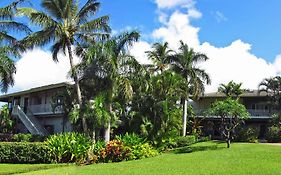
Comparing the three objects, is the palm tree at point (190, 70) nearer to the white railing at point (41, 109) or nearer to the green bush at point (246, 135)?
the green bush at point (246, 135)

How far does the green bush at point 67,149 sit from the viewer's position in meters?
25.6

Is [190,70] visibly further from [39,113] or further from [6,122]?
[6,122]

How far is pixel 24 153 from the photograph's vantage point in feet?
84.3

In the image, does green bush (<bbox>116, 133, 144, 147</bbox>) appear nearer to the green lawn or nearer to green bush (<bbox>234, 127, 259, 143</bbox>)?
the green lawn

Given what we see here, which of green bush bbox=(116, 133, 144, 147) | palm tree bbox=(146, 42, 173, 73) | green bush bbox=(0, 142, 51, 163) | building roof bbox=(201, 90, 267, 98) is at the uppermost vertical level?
palm tree bbox=(146, 42, 173, 73)

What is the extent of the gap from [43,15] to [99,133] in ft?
35.0

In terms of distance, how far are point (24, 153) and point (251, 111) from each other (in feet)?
104

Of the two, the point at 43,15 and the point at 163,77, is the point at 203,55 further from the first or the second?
the point at 43,15

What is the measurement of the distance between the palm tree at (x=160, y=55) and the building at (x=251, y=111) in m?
10.2

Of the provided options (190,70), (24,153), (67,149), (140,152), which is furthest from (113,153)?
(190,70)

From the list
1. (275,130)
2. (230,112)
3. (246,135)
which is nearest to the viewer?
(230,112)

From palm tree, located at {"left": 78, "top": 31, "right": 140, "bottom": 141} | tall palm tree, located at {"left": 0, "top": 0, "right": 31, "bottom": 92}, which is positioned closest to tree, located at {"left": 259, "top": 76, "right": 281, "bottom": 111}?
palm tree, located at {"left": 78, "top": 31, "right": 140, "bottom": 141}

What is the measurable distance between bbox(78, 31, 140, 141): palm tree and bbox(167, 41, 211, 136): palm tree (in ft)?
42.6

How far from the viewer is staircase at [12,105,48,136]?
44531 mm
